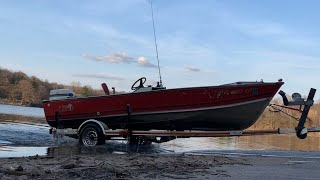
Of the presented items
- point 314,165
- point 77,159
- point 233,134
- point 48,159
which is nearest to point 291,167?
point 314,165

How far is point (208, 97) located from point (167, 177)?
17.5 ft

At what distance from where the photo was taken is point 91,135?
43.9ft

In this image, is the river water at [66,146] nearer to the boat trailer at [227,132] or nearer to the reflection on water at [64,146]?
the reflection on water at [64,146]

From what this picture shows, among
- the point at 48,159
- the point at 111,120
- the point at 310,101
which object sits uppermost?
the point at 310,101

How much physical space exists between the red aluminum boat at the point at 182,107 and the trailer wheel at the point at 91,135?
41cm

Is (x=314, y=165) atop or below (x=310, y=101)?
below

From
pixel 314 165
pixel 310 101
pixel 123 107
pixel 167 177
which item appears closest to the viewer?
pixel 167 177

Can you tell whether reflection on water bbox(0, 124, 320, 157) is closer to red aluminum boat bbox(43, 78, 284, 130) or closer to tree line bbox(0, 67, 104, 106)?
red aluminum boat bbox(43, 78, 284, 130)

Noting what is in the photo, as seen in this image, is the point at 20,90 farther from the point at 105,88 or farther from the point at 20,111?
the point at 105,88

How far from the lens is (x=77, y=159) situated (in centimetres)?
923

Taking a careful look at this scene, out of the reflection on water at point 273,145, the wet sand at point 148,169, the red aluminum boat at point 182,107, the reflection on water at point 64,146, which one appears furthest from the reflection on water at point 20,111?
the wet sand at point 148,169

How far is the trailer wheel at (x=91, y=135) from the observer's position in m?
13.1

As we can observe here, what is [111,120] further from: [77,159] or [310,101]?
A: [310,101]

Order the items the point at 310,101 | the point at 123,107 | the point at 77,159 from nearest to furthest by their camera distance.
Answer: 1. the point at 77,159
2. the point at 310,101
3. the point at 123,107
